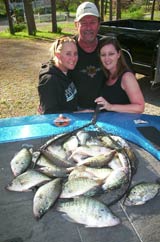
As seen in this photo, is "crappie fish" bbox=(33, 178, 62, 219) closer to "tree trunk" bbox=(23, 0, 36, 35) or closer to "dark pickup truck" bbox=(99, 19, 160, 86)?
"dark pickup truck" bbox=(99, 19, 160, 86)

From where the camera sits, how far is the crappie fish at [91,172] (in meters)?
2.33

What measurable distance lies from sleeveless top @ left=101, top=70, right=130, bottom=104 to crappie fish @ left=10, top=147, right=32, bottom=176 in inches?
56.2

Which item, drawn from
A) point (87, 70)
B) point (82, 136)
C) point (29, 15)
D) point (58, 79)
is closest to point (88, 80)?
point (87, 70)

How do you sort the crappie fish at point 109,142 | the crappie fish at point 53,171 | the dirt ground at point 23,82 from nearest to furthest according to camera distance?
1. the crappie fish at point 53,171
2. the crappie fish at point 109,142
3. the dirt ground at point 23,82

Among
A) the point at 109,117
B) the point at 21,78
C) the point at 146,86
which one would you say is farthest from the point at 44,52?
the point at 109,117

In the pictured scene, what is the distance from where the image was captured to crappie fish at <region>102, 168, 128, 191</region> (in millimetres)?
2240

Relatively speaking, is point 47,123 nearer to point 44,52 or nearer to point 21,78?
point 21,78

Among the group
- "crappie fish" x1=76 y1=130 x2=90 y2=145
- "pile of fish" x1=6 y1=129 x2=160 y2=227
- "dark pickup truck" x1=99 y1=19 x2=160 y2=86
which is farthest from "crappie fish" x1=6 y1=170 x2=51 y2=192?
"dark pickup truck" x1=99 y1=19 x2=160 y2=86

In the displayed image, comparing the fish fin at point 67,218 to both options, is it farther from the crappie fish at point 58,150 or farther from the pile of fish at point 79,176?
the crappie fish at point 58,150

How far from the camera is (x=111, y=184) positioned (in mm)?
2248

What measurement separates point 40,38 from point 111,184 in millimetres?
14845

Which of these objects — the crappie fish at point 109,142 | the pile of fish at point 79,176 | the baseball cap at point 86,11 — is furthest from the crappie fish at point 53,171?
the baseball cap at point 86,11

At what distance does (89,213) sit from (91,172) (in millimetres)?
432

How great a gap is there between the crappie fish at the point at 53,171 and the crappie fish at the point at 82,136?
411 mm
